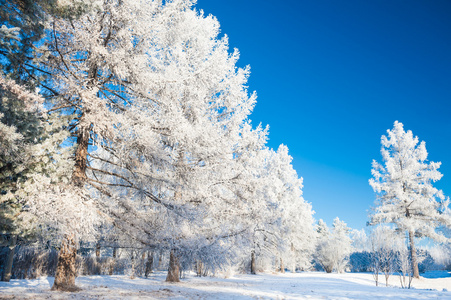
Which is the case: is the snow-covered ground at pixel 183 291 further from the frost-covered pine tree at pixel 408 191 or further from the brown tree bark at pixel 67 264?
the frost-covered pine tree at pixel 408 191

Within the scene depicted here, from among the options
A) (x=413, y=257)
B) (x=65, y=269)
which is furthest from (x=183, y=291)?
(x=413, y=257)

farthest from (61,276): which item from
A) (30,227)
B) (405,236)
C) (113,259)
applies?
(405,236)

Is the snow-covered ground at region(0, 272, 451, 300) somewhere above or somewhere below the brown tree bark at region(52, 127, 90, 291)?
below

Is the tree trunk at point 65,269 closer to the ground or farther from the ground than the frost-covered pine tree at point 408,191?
closer to the ground

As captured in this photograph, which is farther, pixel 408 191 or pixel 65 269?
pixel 408 191

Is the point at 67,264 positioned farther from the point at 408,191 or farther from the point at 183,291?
the point at 408,191

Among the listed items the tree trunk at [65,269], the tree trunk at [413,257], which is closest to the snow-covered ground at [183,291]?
the tree trunk at [65,269]

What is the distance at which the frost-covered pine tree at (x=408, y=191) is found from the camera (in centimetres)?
2211

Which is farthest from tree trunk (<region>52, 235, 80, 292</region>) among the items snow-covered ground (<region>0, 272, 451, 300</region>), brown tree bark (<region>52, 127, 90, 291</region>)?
snow-covered ground (<region>0, 272, 451, 300</region>)

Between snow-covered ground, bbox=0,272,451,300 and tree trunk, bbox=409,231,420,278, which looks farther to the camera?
tree trunk, bbox=409,231,420,278

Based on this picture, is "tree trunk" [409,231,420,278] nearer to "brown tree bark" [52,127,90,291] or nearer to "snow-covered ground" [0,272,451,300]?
"snow-covered ground" [0,272,451,300]

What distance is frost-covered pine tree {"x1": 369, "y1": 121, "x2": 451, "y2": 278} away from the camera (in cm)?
2211

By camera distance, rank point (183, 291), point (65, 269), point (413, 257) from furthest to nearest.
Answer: point (413, 257) < point (183, 291) < point (65, 269)

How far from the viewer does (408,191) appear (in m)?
23.4
